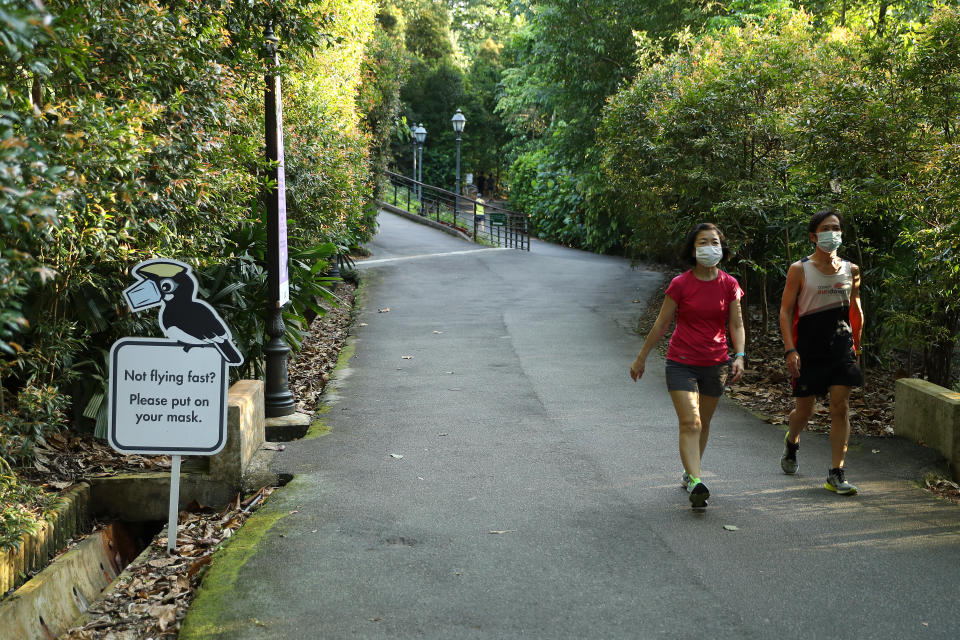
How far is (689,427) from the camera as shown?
5895 mm

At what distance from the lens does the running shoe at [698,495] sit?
5.80 meters

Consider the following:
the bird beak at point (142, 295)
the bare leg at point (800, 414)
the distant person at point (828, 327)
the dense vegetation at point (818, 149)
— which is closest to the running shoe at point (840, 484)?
the distant person at point (828, 327)

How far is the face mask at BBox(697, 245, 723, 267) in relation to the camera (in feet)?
19.4

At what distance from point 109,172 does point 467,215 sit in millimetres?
34129

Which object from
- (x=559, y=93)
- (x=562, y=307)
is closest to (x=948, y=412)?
(x=562, y=307)

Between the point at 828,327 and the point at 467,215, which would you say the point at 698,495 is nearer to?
the point at 828,327

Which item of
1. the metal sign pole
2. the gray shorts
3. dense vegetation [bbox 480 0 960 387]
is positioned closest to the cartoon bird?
the metal sign pole

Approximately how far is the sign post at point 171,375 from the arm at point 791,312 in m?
3.72

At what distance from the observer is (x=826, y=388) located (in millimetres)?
6273

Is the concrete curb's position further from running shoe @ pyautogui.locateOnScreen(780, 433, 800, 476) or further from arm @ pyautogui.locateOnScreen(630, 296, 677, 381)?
running shoe @ pyautogui.locateOnScreen(780, 433, 800, 476)

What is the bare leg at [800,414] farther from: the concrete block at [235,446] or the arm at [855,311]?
the concrete block at [235,446]

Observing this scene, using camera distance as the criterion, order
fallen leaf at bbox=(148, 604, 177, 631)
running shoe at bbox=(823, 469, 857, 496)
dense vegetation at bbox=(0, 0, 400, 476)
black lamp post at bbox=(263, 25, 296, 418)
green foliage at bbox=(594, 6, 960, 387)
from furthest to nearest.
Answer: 1. black lamp post at bbox=(263, 25, 296, 418)
2. green foliage at bbox=(594, 6, 960, 387)
3. running shoe at bbox=(823, 469, 857, 496)
4. fallen leaf at bbox=(148, 604, 177, 631)
5. dense vegetation at bbox=(0, 0, 400, 476)

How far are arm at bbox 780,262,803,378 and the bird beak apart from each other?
414 cm

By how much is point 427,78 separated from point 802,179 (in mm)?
42544
